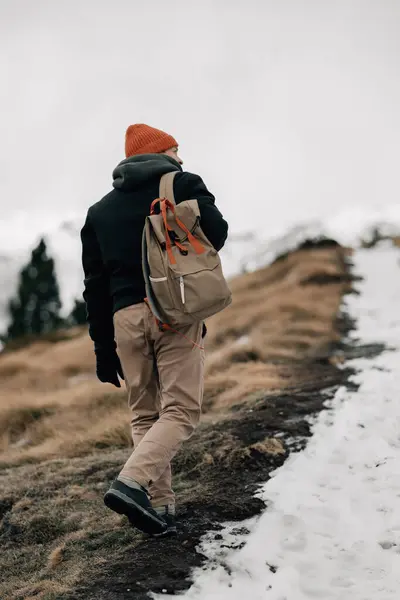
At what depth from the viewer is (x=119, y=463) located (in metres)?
4.60

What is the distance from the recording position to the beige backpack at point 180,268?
2893 mm

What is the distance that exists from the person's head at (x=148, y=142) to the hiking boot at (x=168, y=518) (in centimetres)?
174

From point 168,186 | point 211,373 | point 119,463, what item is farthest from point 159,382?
point 211,373

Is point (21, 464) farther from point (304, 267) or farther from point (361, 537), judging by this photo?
point (304, 267)

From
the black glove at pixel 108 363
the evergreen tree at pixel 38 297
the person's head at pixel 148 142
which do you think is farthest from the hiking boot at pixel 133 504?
the evergreen tree at pixel 38 297

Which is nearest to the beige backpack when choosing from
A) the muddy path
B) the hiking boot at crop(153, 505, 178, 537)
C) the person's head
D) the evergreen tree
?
the person's head

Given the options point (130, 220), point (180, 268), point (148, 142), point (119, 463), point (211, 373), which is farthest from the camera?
point (211, 373)

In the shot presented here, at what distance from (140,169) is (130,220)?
248 mm

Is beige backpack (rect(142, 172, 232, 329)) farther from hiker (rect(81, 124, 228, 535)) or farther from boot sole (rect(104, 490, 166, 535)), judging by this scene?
boot sole (rect(104, 490, 166, 535))

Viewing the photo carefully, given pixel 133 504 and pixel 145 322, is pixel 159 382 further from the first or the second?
pixel 133 504

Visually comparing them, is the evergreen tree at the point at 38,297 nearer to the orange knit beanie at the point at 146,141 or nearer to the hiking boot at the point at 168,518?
the orange knit beanie at the point at 146,141

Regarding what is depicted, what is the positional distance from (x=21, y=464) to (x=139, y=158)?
3154 millimetres

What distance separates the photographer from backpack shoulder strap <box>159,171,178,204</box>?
304 cm

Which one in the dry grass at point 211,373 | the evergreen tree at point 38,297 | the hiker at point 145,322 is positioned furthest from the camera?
the evergreen tree at point 38,297
